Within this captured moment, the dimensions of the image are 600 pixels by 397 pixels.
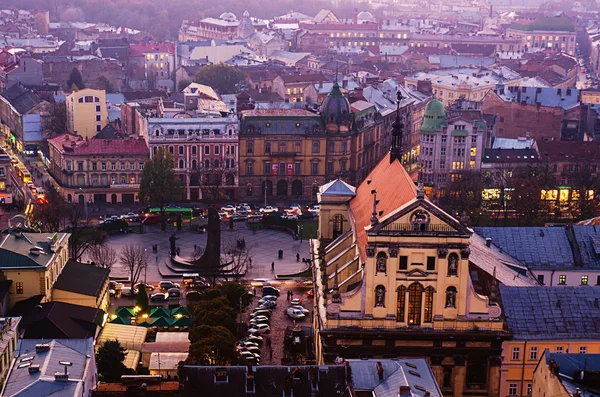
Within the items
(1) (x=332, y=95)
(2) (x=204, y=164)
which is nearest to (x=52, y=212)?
(2) (x=204, y=164)

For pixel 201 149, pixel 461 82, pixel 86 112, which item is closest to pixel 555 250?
pixel 201 149

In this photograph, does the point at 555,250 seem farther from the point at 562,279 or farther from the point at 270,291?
the point at 270,291

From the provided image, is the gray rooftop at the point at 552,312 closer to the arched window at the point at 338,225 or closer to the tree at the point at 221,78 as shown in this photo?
the arched window at the point at 338,225

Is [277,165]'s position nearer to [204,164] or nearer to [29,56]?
[204,164]

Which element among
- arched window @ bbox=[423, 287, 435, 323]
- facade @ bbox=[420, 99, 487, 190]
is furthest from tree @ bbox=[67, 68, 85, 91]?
arched window @ bbox=[423, 287, 435, 323]

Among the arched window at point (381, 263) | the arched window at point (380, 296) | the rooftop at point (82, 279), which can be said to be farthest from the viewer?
the rooftop at point (82, 279)

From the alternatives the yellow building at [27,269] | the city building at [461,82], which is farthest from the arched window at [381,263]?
the city building at [461,82]
